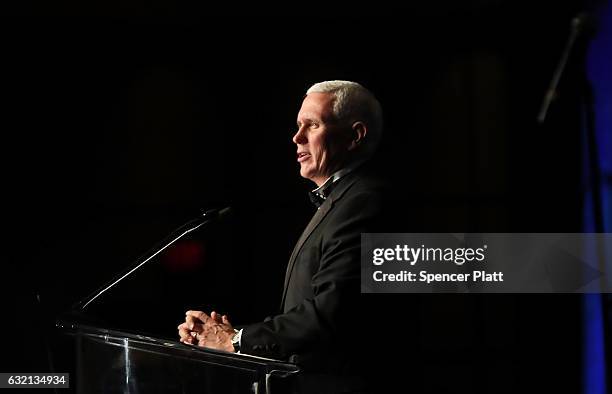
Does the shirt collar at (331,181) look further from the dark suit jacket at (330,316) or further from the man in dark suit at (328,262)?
the dark suit jacket at (330,316)

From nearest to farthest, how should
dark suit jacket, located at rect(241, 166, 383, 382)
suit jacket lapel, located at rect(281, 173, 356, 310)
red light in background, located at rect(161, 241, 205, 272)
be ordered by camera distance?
dark suit jacket, located at rect(241, 166, 383, 382), suit jacket lapel, located at rect(281, 173, 356, 310), red light in background, located at rect(161, 241, 205, 272)

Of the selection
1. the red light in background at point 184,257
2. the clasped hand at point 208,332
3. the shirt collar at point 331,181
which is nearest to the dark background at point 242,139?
the red light in background at point 184,257

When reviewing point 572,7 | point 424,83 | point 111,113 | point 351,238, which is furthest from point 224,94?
point 351,238

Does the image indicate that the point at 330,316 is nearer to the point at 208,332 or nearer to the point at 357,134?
the point at 208,332

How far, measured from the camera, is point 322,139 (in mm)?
1864

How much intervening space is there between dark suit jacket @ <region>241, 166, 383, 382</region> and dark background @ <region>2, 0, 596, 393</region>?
7.06ft

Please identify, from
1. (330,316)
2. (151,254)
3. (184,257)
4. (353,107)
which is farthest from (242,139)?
(330,316)

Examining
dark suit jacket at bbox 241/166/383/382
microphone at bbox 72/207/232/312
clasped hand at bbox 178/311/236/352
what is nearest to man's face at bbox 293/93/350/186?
dark suit jacket at bbox 241/166/383/382

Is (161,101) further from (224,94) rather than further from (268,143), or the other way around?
(268,143)

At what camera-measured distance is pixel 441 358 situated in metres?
3.91

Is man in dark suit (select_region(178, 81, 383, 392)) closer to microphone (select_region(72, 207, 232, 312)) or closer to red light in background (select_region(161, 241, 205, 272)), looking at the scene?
microphone (select_region(72, 207, 232, 312))

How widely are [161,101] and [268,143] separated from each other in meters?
0.59

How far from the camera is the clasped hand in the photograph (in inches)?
64.3

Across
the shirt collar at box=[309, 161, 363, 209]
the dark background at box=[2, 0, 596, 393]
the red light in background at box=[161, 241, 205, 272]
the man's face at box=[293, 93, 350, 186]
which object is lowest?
the shirt collar at box=[309, 161, 363, 209]
